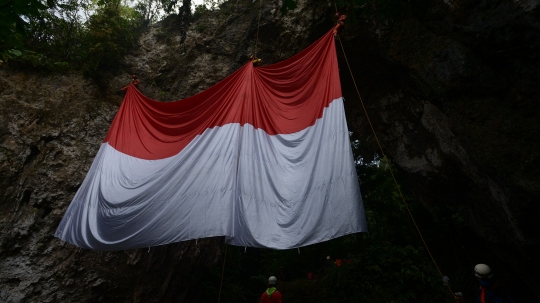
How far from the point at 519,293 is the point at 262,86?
21.9 feet

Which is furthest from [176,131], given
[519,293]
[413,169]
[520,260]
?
[519,293]

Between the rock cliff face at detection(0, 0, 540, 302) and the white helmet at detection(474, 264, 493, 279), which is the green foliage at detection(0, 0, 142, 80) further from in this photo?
the white helmet at detection(474, 264, 493, 279)

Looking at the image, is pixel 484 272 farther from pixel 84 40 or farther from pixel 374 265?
pixel 84 40

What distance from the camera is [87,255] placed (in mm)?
5492

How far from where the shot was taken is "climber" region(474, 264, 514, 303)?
3518 mm

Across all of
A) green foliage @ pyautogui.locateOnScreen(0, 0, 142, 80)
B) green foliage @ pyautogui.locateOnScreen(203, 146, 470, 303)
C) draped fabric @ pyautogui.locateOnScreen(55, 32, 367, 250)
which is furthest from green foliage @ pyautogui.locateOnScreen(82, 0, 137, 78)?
green foliage @ pyautogui.locateOnScreen(203, 146, 470, 303)

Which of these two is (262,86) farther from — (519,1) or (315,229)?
(519,1)

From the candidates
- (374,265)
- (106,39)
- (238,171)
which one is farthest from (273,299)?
(106,39)

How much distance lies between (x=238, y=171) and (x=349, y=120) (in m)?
4.58

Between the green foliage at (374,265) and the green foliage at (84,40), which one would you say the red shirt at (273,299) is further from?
the green foliage at (84,40)

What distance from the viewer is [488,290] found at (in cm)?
366

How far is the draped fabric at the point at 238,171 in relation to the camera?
3.38 m

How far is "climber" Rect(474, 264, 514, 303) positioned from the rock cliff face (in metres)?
0.95

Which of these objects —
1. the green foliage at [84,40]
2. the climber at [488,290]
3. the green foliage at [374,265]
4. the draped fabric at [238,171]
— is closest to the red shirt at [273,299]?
the green foliage at [374,265]
